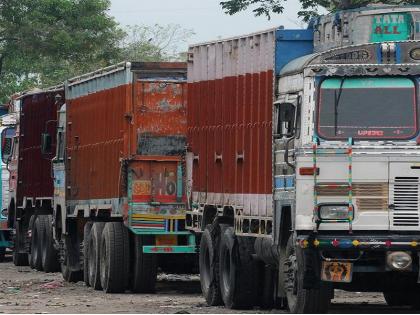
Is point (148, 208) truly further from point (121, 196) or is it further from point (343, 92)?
point (343, 92)

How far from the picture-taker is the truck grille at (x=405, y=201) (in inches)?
730

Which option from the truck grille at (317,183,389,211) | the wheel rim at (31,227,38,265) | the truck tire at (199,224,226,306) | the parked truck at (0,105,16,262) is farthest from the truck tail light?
the parked truck at (0,105,16,262)

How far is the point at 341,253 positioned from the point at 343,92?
1817mm

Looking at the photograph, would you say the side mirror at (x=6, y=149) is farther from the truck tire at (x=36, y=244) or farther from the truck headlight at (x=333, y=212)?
the truck headlight at (x=333, y=212)

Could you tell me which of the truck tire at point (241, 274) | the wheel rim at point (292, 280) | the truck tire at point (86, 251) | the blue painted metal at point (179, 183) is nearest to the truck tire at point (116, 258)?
the blue painted metal at point (179, 183)

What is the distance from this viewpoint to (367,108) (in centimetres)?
1867

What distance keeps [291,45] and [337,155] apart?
7.55 ft

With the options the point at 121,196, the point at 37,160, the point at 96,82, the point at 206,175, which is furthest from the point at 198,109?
the point at 37,160

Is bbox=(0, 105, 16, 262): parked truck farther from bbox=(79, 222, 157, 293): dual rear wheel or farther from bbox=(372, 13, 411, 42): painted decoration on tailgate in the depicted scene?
bbox=(372, 13, 411, 42): painted decoration on tailgate

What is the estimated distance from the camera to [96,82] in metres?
29.1

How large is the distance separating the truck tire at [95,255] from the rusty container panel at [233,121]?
3.86 m

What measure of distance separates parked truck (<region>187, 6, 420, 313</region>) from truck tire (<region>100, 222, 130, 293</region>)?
18.6 feet

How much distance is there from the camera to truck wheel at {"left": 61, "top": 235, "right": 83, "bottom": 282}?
31.0m

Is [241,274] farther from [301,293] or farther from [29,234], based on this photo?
[29,234]
